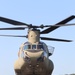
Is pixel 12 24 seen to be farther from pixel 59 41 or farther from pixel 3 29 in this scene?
pixel 59 41

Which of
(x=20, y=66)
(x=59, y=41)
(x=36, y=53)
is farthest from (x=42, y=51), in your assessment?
(x=59, y=41)

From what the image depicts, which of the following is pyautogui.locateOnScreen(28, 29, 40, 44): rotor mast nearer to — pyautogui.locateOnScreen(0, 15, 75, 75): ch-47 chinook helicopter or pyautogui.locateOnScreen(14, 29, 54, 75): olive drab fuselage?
pyautogui.locateOnScreen(0, 15, 75, 75): ch-47 chinook helicopter

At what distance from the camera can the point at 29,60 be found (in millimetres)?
19031

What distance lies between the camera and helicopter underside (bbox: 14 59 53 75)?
1914cm

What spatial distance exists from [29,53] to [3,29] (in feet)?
12.7

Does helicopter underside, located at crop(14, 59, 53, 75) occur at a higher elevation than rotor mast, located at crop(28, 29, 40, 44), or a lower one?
lower

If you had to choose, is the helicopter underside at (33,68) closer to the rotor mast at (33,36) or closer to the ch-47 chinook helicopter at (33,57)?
the ch-47 chinook helicopter at (33,57)

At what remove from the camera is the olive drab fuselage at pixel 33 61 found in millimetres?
19031

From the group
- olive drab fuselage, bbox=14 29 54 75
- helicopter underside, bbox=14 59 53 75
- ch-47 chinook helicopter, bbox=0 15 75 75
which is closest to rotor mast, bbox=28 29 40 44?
ch-47 chinook helicopter, bbox=0 15 75 75

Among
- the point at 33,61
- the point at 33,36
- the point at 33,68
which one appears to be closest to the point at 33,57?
the point at 33,61

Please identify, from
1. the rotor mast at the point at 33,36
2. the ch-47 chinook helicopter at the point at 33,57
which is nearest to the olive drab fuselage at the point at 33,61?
the ch-47 chinook helicopter at the point at 33,57

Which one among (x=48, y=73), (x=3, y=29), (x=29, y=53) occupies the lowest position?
(x=48, y=73)

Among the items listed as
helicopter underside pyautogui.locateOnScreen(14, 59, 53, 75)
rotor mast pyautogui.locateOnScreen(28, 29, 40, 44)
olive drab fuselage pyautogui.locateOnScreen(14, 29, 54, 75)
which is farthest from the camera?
rotor mast pyautogui.locateOnScreen(28, 29, 40, 44)

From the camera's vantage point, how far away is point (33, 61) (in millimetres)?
18906
